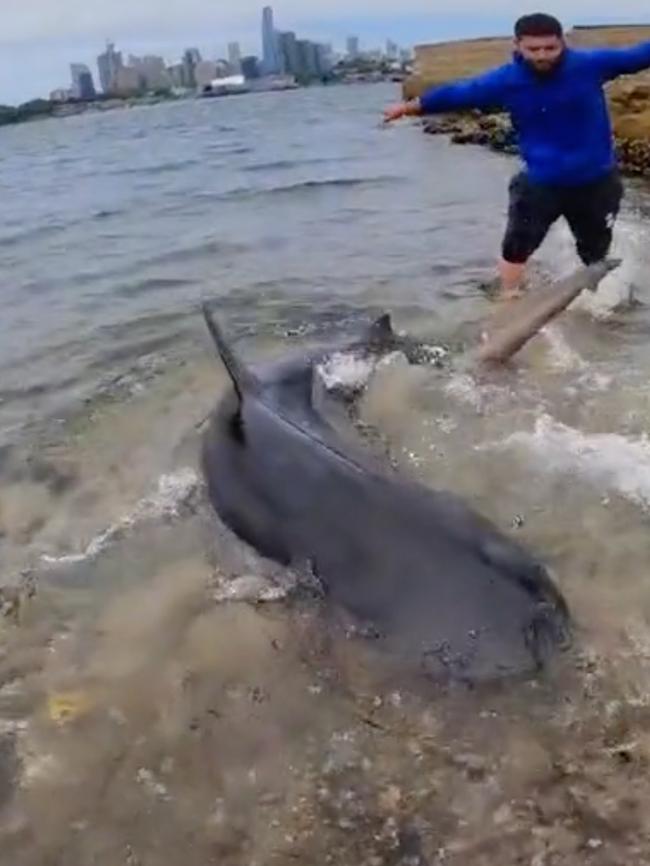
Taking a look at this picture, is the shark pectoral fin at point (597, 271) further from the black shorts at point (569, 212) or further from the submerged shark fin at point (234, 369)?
the submerged shark fin at point (234, 369)

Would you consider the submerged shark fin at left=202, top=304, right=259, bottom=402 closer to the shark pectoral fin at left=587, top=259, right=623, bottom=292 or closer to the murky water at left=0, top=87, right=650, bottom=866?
the murky water at left=0, top=87, right=650, bottom=866

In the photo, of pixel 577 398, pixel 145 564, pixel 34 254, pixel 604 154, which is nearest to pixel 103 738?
pixel 145 564

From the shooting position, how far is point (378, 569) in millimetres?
4551

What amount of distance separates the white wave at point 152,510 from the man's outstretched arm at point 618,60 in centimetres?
394

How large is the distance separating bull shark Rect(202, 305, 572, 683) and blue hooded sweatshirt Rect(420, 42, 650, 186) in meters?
3.38

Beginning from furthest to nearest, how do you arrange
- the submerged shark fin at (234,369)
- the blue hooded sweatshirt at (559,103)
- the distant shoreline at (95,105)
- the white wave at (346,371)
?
the distant shoreline at (95,105), the blue hooded sweatshirt at (559,103), the white wave at (346,371), the submerged shark fin at (234,369)

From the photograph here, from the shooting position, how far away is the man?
7.98 metres

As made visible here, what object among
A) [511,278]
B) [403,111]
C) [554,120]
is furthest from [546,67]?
[511,278]

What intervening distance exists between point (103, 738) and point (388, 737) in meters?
1.07

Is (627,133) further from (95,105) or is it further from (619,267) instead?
(95,105)

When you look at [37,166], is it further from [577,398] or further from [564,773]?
[564,773]

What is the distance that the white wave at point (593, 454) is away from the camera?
607cm

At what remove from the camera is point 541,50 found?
793 cm

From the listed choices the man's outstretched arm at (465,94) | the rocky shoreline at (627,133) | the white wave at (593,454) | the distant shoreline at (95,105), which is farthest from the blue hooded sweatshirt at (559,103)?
the distant shoreline at (95,105)
